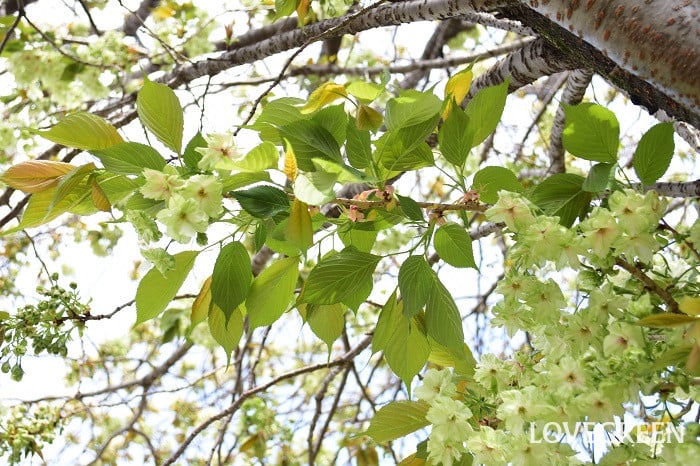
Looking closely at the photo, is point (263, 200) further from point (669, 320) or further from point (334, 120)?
point (669, 320)

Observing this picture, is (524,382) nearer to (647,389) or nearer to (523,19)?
→ (647,389)

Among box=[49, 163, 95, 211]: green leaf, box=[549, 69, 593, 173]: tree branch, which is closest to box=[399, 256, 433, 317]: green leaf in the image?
box=[49, 163, 95, 211]: green leaf

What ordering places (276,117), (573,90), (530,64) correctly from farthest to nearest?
1. (573,90)
2. (530,64)
3. (276,117)

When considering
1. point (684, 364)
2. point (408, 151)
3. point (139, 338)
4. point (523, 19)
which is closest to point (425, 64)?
point (523, 19)

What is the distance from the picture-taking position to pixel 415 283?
72 cm

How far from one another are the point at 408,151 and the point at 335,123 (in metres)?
0.08

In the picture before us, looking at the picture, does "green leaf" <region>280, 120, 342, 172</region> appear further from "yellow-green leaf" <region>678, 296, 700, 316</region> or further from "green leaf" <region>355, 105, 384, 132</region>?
"yellow-green leaf" <region>678, 296, 700, 316</region>

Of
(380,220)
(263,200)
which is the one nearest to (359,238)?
(380,220)

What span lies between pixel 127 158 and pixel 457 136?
13.3 inches

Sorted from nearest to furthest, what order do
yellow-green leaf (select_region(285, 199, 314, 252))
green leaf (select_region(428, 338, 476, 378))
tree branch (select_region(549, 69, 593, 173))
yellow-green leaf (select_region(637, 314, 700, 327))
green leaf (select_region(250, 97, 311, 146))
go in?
yellow-green leaf (select_region(637, 314, 700, 327)) < yellow-green leaf (select_region(285, 199, 314, 252)) < green leaf (select_region(250, 97, 311, 146)) < green leaf (select_region(428, 338, 476, 378)) < tree branch (select_region(549, 69, 593, 173))

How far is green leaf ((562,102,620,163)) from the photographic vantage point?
0.67m

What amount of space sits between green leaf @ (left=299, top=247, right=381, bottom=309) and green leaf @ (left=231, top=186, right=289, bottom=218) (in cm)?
10

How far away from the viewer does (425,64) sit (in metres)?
2.43

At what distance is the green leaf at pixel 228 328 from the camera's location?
2.63ft
